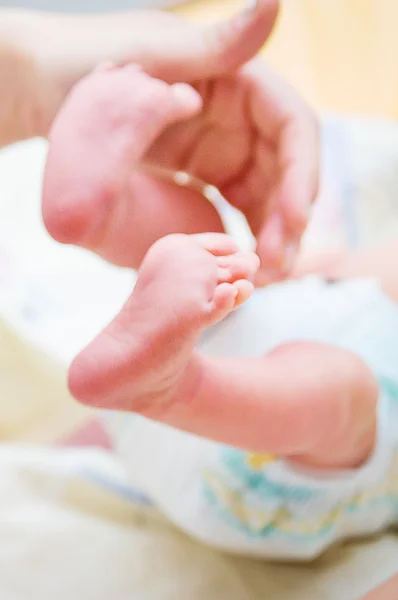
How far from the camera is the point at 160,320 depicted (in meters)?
0.29

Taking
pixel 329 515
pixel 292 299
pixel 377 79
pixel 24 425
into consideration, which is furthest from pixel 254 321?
pixel 377 79

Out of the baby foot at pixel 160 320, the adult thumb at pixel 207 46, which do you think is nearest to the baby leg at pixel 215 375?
the baby foot at pixel 160 320

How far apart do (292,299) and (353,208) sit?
33 cm

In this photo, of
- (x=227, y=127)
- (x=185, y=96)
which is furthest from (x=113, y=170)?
(x=227, y=127)

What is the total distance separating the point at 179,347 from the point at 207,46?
0.73 ft

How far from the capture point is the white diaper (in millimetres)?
473

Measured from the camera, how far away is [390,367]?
1.65ft

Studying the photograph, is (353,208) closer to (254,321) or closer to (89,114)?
(254,321)

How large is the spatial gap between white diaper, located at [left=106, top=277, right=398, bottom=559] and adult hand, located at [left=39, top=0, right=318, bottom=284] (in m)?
0.07

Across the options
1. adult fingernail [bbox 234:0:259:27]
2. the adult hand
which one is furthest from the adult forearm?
adult fingernail [bbox 234:0:259:27]

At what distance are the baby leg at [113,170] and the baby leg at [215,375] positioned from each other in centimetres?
4

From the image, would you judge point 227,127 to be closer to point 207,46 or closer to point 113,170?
point 207,46

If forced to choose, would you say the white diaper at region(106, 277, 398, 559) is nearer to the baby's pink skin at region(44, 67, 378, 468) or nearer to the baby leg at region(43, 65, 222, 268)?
the baby's pink skin at region(44, 67, 378, 468)

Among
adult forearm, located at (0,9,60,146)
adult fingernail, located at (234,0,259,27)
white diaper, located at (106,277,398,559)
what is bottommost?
white diaper, located at (106,277,398,559)
